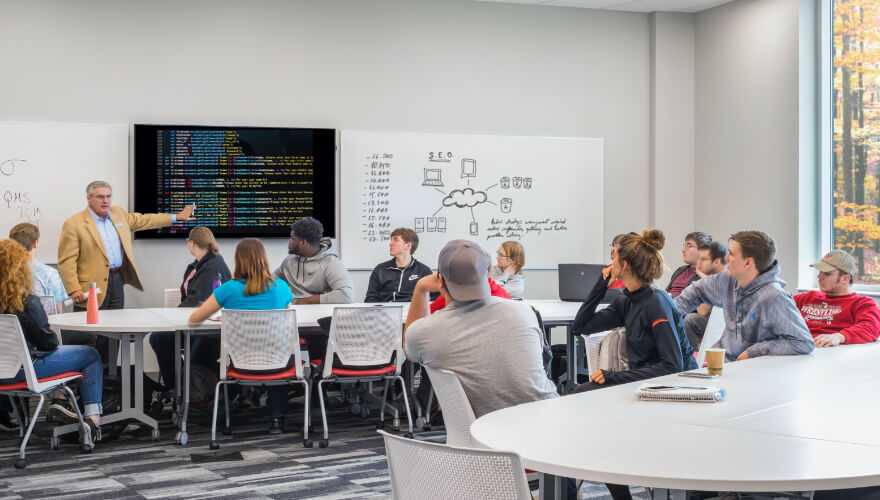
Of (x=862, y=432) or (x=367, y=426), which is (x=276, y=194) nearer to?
(x=367, y=426)

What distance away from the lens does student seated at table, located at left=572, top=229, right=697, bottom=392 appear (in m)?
3.33

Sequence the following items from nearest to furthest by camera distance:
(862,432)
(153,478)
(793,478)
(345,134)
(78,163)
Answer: (793,478)
(862,432)
(153,478)
(78,163)
(345,134)

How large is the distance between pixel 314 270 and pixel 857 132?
452cm

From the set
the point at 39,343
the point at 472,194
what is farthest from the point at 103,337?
the point at 472,194

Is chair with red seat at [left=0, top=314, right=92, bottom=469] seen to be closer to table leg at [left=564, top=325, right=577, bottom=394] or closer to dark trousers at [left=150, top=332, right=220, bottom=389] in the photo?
dark trousers at [left=150, top=332, right=220, bottom=389]

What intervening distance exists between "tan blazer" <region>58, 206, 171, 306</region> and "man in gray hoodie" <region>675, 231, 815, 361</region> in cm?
469

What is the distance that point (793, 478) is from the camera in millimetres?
1836

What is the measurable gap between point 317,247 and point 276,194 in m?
1.17

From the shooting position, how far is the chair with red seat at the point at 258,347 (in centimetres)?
491

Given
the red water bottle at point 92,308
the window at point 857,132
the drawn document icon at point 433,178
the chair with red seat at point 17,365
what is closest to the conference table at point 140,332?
the red water bottle at point 92,308

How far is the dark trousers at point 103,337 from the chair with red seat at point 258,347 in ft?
5.45

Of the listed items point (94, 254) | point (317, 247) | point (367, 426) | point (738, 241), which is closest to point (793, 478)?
point (738, 241)

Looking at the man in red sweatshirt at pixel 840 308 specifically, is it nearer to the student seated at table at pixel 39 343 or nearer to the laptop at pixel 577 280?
the laptop at pixel 577 280

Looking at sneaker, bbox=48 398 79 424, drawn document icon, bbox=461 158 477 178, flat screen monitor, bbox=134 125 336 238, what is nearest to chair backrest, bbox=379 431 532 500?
sneaker, bbox=48 398 79 424
